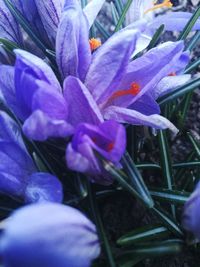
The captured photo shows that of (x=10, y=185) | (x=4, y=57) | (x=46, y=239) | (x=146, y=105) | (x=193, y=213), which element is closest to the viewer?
(x=46, y=239)

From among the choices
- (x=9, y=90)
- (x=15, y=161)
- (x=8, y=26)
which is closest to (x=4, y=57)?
(x=8, y=26)

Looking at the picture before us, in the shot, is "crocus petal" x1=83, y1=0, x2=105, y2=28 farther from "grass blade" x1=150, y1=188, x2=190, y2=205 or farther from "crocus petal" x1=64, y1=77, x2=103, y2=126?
"grass blade" x1=150, y1=188, x2=190, y2=205

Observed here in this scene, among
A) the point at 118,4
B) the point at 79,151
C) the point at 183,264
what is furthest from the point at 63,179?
the point at 118,4

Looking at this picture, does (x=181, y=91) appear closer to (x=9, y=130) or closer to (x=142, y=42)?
(x=142, y=42)

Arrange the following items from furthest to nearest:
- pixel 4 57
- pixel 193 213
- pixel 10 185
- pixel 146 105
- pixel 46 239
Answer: pixel 4 57 < pixel 146 105 < pixel 10 185 < pixel 193 213 < pixel 46 239

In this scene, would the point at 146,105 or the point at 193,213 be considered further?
the point at 146,105

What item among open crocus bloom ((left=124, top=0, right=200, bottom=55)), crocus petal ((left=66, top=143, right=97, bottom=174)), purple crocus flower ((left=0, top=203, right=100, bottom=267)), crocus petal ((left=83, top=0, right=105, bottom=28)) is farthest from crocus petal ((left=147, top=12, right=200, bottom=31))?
purple crocus flower ((left=0, top=203, right=100, bottom=267))

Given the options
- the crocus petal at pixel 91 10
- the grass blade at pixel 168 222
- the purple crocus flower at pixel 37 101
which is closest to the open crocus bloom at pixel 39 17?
the crocus petal at pixel 91 10
